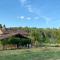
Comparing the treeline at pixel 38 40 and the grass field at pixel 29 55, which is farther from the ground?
the treeline at pixel 38 40

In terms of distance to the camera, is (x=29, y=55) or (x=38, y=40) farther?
(x=38, y=40)

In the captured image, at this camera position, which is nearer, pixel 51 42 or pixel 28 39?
pixel 28 39

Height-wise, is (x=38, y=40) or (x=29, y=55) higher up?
(x=38, y=40)

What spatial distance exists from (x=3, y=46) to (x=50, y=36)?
19695 millimetres

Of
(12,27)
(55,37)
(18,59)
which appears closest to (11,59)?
(18,59)

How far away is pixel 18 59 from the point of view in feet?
93.1

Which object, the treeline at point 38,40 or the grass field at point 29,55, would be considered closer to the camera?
the grass field at point 29,55

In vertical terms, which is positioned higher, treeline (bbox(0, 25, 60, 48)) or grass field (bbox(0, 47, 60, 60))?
treeline (bbox(0, 25, 60, 48))

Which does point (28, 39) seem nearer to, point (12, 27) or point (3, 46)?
point (3, 46)

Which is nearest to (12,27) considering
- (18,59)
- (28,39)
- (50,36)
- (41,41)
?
(50,36)

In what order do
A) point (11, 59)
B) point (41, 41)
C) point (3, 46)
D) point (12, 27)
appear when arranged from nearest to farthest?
point (11, 59) < point (3, 46) < point (41, 41) < point (12, 27)

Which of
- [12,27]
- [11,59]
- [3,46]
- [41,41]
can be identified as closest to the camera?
[11,59]

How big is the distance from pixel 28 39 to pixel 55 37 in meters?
12.8

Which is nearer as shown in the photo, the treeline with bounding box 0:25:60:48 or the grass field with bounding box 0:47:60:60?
the grass field with bounding box 0:47:60:60
